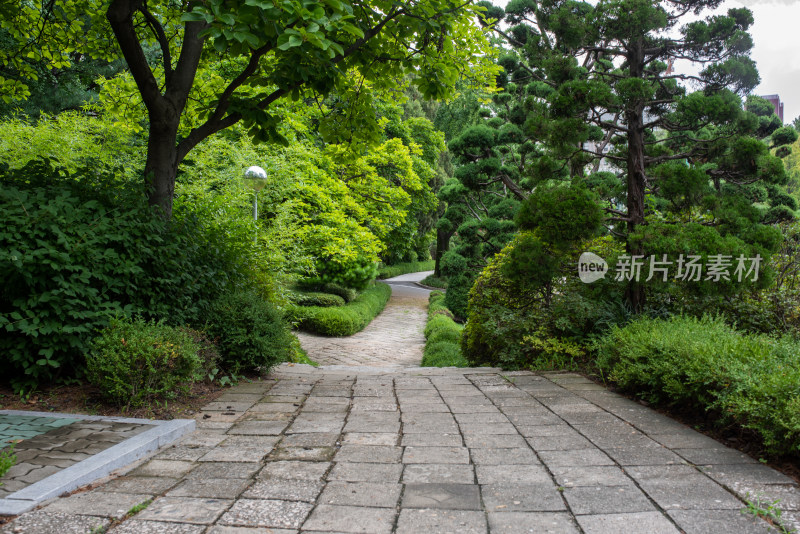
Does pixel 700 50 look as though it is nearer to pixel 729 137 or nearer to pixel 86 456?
pixel 729 137

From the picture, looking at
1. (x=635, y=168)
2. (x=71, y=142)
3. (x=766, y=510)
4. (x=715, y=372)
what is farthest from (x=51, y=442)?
(x=71, y=142)

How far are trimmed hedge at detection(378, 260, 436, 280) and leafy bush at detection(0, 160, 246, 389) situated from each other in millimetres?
20959

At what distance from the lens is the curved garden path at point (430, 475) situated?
7.00ft

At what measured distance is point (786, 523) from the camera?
210 centimetres

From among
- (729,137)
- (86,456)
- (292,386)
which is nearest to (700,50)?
(729,137)

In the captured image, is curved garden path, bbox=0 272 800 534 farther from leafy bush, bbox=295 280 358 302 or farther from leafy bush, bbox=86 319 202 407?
leafy bush, bbox=295 280 358 302

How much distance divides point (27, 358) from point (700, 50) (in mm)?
7762

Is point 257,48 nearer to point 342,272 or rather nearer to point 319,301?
point 319,301

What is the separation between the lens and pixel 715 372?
11.2 feet

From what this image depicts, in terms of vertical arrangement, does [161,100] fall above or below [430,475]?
above

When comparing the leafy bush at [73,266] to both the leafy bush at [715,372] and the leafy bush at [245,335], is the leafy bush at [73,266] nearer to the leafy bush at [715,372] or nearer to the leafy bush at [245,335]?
the leafy bush at [245,335]

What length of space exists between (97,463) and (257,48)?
304 cm

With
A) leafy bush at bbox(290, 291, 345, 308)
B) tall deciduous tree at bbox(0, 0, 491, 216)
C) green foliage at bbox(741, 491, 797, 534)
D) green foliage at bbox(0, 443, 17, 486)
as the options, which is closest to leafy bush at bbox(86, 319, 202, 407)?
green foliage at bbox(0, 443, 17, 486)

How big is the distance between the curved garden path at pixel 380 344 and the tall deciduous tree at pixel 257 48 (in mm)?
4511
